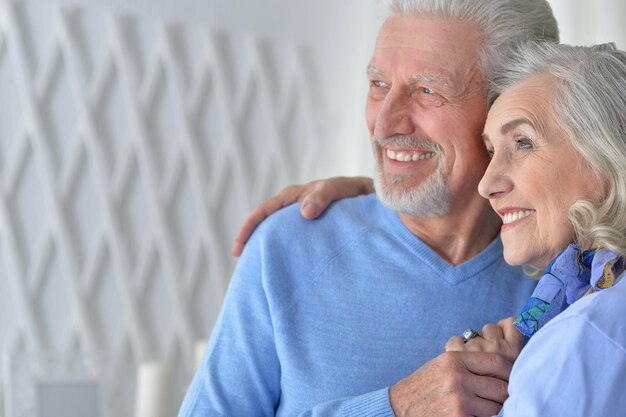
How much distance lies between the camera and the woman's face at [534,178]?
899 millimetres

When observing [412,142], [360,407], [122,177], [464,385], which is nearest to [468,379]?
[464,385]

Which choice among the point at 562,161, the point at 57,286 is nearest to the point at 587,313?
the point at 562,161

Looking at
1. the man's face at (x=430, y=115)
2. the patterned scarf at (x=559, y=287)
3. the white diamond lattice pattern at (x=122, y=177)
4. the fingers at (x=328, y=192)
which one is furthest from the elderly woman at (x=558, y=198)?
the white diamond lattice pattern at (x=122, y=177)

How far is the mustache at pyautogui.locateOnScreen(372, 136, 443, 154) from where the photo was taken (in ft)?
3.73

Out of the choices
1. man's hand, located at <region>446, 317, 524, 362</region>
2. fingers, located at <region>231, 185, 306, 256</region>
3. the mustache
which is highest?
the mustache

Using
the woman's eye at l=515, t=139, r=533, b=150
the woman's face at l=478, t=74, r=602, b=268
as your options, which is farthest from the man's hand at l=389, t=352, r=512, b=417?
the woman's eye at l=515, t=139, r=533, b=150

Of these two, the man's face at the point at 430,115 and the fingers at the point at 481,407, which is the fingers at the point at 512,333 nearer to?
the fingers at the point at 481,407

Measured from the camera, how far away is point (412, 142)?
114 centimetres

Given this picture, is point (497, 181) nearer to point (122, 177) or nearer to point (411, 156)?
point (411, 156)

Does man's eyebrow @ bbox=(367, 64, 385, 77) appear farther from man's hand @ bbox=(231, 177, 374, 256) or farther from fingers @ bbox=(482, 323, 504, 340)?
fingers @ bbox=(482, 323, 504, 340)

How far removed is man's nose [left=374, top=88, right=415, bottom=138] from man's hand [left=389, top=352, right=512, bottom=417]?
1.06ft

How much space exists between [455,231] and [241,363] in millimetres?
322

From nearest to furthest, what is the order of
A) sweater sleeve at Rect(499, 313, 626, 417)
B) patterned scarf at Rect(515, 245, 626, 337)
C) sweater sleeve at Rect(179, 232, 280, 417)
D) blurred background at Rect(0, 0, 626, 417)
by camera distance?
sweater sleeve at Rect(499, 313, 626, 417), patterned scarf at Rect(515, 245, 626, 337), sweater sleeve at Rect(179, 232, 280, 417), blurred background at Rect(0, 0, 626, 417)

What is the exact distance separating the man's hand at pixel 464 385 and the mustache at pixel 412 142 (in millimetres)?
313
